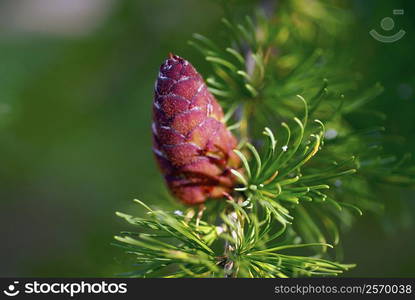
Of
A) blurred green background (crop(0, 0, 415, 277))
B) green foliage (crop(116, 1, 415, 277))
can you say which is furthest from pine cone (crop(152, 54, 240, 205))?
blurred green background (crop(0, 0, 415, 277))

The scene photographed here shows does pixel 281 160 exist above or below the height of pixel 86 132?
below

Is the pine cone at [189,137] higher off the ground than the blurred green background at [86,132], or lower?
lower

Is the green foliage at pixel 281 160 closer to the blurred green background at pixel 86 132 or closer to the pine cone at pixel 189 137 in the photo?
the pine cone at pixel 189 137

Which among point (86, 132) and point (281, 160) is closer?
point (281, 160)

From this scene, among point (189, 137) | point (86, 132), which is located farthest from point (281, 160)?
point (86, 132)

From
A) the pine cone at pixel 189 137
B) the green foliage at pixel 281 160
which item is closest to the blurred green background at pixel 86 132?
the green foliage at pixel 281 160

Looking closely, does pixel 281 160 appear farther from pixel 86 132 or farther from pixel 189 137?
pixel 86 132
